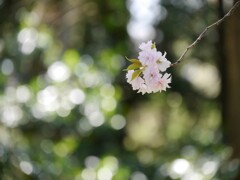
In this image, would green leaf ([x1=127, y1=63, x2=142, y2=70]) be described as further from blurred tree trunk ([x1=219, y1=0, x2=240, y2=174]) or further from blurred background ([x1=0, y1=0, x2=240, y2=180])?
blurred tree trunk ([x1=219, y1=0, x2=240, y2=174])

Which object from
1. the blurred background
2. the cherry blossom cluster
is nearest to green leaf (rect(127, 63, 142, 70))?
the cherry blossom cluster

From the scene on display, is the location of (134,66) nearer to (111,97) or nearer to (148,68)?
(148,68)

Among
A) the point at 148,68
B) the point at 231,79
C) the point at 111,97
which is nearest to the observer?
the point at 148,68

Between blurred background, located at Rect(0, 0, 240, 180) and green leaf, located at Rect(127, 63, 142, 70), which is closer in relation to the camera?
green leaf, located at Rect(127, 63, 142, 70)

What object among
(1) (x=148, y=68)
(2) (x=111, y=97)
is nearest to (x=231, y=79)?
(2) (x=111, y=97)

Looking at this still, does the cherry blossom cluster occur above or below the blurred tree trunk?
below

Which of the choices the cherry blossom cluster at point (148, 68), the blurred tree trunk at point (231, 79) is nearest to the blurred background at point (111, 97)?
the blurred tree trunk at point (231, 79)

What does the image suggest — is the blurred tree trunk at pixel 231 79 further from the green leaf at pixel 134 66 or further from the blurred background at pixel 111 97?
the green leaf at pixel 134 66
